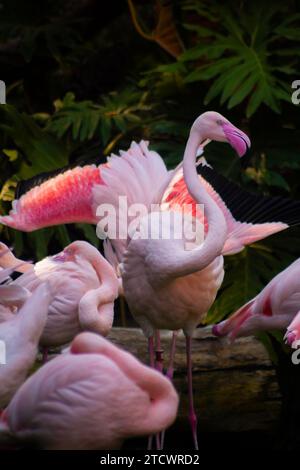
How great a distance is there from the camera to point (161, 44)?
648cm

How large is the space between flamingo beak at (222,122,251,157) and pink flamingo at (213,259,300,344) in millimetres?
553

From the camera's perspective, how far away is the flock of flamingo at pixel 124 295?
113 inches

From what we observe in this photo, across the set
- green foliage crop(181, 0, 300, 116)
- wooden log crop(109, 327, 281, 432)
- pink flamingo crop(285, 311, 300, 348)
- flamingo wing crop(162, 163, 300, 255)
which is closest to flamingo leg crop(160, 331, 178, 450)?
wooden log crop(109, 327, 281, 432)

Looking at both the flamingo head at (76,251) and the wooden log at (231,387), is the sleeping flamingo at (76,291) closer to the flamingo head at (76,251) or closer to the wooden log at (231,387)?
the flamingo head at (76,251)

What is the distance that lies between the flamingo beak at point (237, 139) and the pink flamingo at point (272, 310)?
553mm

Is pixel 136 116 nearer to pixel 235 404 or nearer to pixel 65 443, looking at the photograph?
pixel 235 404

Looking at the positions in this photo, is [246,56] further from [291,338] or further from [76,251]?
[291,338]

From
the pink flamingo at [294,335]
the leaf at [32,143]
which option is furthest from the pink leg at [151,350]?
the leaf at [32,143]

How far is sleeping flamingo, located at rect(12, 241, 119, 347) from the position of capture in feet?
13.4

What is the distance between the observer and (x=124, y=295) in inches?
161

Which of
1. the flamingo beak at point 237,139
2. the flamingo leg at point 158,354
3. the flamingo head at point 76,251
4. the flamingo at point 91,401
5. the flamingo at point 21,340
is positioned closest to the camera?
the flamingo at point 91,401

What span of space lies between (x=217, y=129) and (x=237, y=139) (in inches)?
4.8

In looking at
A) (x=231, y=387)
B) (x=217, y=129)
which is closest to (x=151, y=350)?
(x=231, y=387)

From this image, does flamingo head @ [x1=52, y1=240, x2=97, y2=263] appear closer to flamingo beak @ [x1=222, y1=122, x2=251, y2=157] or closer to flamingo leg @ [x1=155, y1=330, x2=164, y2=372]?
flamingo leg @ [x1=155, y1=330, x2=164, y2=372]
